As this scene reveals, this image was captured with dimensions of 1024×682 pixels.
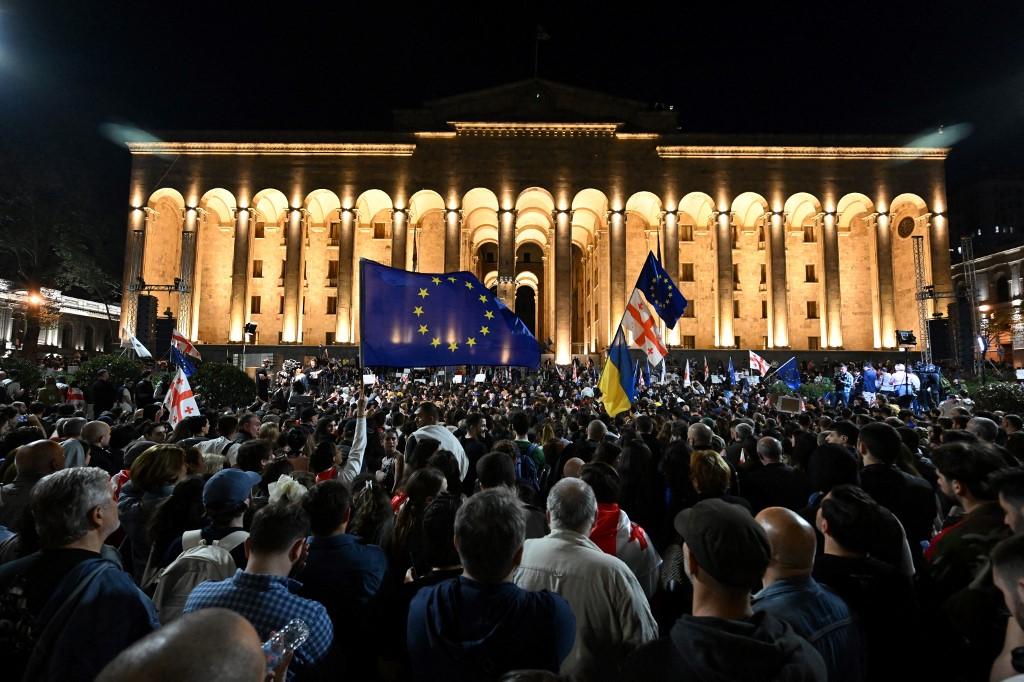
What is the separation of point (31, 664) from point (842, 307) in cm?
4564

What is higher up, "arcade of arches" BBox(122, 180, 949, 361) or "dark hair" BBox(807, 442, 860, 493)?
"arcade of arches" BBox(122, 180, 949, 361)

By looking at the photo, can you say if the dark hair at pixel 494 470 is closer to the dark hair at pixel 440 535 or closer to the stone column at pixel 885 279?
the dark hair at pixel 440 535

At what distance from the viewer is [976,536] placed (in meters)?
2.81

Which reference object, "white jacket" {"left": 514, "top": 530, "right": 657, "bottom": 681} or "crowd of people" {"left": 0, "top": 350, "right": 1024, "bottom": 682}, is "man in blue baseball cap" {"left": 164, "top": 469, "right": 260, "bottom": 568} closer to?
"crowd of people" {"left": 0, "top": 350, "right": 1024, "bottom": 682}

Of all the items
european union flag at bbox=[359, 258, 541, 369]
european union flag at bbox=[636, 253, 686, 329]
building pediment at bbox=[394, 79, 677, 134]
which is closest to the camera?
european union flag at bbox=[359, 258, 541, 369]

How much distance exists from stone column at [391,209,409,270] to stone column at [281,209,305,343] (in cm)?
Answer: 670

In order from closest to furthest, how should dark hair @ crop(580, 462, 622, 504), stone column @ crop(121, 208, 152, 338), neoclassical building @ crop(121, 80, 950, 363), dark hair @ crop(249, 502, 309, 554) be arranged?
dark hair @ crop(249, 502, 309, 554), dark hair @ crop(580, 462, 622, 504), stone column @ crop(121, 208, 152, 338), neoclassical building @ crop(121, 80, 950, 363)

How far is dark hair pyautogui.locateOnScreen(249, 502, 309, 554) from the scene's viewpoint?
2381mm

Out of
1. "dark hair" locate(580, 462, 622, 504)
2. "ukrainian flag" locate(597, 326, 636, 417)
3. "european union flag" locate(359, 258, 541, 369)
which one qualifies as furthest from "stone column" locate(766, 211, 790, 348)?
"dark hair" locate(580, 462, 622, 504)

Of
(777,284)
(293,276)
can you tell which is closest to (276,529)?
(293,276)

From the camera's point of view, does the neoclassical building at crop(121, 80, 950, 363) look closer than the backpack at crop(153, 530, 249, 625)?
No

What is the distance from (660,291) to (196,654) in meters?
11.0

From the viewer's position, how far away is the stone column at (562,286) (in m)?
37.1

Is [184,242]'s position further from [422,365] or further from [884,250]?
[884,250]
